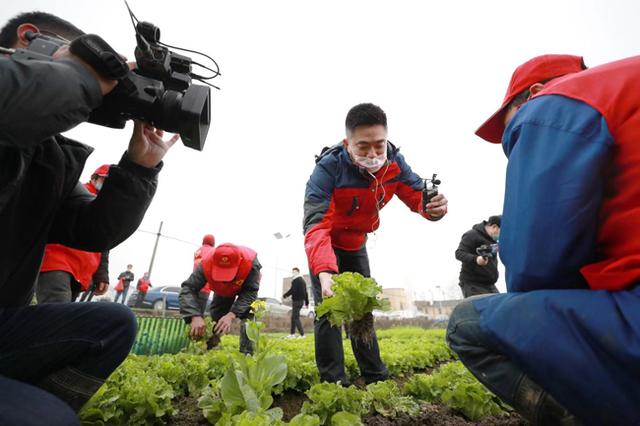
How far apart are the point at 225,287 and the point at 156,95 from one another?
4.04m

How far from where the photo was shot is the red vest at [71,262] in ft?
10.8

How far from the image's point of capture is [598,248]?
1085mm

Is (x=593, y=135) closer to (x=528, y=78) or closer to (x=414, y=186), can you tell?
(x=528, y=78)

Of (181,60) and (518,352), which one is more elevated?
(181,60)

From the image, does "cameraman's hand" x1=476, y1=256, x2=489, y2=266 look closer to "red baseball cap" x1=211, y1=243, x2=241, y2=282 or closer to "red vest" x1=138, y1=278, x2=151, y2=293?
"red baseball cap" x1=211, y1=243, x2=241, y2=282

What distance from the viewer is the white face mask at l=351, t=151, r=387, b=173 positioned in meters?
Result: 3.04

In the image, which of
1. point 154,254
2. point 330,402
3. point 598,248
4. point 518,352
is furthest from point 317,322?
point 154,254

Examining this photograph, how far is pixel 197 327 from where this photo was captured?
15.1ft

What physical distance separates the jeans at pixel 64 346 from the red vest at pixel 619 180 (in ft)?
6.18

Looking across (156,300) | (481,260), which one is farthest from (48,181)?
(156,300)

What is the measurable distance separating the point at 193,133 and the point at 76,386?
1.18 metres

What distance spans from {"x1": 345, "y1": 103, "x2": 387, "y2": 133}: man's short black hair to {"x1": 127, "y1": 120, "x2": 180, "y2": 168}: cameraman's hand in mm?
1814

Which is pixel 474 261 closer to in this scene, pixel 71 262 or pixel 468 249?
pixel 468 249

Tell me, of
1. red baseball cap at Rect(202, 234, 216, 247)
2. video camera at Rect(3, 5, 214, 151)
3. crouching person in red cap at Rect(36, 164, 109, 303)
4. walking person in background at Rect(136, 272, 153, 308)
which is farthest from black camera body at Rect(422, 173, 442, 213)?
walking person in background at Rect(136, 272, 153, 308)
